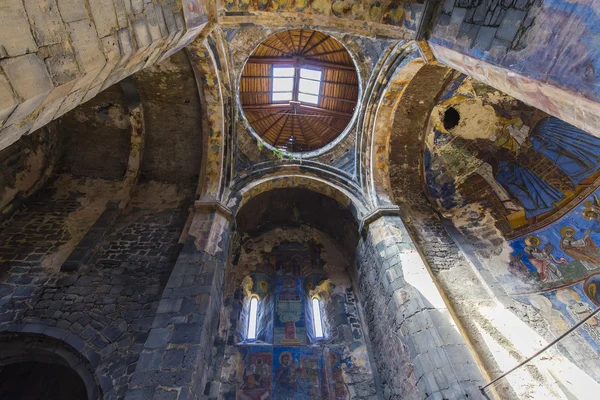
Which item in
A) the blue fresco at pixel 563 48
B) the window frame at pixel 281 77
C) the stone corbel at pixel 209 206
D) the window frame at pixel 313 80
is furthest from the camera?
the window frame at pixel 313 80

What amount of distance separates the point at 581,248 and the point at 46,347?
8.08 meters

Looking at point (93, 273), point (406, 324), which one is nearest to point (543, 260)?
point (406, 324)

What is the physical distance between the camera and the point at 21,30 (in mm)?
1574

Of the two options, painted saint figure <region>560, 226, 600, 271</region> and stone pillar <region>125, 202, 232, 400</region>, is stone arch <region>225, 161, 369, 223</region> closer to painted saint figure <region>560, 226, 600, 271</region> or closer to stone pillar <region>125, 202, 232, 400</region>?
stone pillar <region>125, 202, 232, 400</region>

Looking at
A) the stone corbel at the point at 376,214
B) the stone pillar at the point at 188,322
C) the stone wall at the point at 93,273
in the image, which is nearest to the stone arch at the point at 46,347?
the stone wall at the point at 93,273

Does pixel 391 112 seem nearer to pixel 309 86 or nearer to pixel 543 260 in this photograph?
pixel 309 86

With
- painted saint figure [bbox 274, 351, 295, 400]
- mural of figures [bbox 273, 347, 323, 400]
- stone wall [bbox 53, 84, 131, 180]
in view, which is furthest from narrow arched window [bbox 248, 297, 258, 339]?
stone wall [bbox 53, 84, 131, 180]

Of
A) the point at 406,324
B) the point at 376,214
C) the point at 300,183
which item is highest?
the point at 300,183

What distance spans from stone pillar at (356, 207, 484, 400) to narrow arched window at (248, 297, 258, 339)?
7.25 feet

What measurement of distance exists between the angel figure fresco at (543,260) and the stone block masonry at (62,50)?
645 cm

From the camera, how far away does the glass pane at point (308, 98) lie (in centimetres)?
872

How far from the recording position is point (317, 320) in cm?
622

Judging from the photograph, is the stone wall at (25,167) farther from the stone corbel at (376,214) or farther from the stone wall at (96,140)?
the stone corbel at (376,214)

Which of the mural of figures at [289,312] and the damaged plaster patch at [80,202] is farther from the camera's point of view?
the mural of figures at [289,312]
